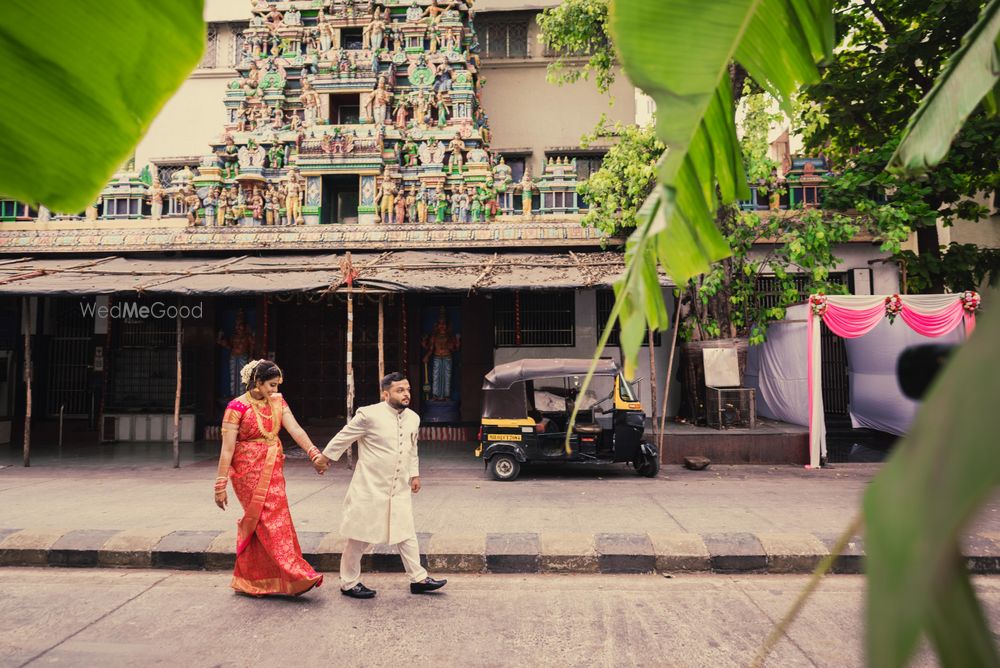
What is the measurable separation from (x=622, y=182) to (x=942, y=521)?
30.6 feet

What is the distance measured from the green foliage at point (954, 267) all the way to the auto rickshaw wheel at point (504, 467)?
728 cm

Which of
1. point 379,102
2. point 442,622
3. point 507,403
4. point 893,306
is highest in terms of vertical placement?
point 379,102

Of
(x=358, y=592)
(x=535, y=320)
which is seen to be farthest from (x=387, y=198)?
(x=358, y=592)

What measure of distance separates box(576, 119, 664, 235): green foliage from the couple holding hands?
575cm

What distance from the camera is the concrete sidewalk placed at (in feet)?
14.7

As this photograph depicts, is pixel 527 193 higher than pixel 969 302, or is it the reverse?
pixel 527 193

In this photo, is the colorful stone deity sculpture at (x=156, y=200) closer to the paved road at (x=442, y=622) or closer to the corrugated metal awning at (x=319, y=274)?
the corrugated metal awning at (x=319, y=274)

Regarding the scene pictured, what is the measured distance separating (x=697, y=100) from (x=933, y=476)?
67cm

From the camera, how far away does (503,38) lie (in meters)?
14.2

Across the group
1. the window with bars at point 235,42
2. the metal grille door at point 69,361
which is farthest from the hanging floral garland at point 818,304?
the window with bars at point 235,42

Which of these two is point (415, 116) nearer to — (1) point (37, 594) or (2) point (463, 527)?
(2) point (463, 527)

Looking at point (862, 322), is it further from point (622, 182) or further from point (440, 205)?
point (440, 205)

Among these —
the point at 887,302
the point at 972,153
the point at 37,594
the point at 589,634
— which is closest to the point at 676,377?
the point at 887,302

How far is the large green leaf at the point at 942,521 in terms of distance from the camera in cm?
24
